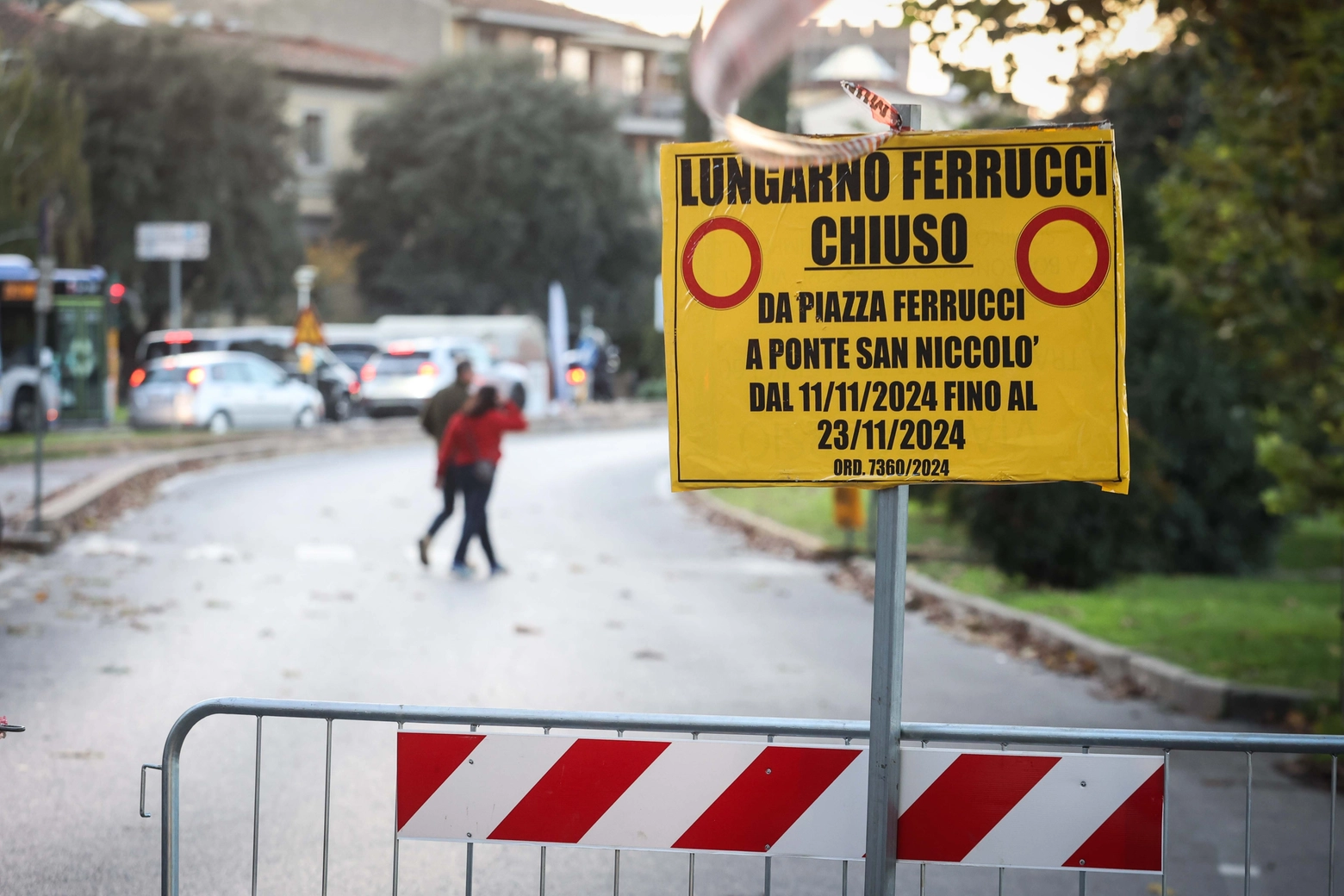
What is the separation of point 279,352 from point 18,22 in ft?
52.0

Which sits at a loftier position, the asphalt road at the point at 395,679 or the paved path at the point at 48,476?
the paved path at the point at 48,476

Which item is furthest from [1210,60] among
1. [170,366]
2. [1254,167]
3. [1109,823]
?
[170,366]

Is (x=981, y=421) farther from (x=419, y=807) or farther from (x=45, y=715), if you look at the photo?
(x=45, y=715)

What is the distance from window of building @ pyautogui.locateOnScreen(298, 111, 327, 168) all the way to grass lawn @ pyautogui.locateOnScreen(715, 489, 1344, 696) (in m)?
52.8

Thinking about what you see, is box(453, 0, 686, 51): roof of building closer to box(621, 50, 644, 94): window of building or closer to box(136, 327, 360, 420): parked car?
box(621, 50, 644, 94): window of building

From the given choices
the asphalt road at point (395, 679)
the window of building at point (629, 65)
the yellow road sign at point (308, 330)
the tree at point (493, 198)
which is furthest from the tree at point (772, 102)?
the window of building at point (629, 65)

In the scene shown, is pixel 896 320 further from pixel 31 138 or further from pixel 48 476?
pixel 48 476

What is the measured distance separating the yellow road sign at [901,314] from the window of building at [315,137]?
67231mm

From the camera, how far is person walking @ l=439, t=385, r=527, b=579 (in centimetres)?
1400

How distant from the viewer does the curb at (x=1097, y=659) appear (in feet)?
28.6

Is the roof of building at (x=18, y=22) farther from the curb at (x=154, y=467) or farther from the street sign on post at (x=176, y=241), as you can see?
the curb at (x=154, y=467)

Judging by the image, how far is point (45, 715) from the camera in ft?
25.6

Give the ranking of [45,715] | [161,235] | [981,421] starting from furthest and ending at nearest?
[161,235] → [45,715] → [981,421]

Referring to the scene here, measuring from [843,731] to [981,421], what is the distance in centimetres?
73
